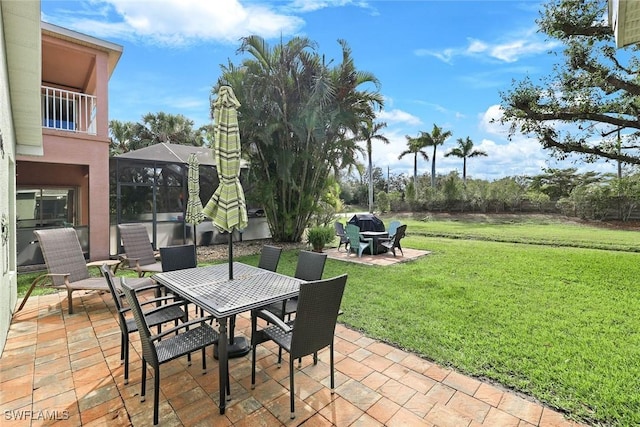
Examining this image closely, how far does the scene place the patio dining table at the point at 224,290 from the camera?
236 cm

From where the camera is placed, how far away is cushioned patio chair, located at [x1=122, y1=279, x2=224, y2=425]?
219 centimetres

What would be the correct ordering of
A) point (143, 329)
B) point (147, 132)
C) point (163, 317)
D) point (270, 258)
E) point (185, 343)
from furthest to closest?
1. point (147, 132)
2. point (270, 258)
3. point (163, 317)
4. point (185, 343)
5. point (143, 329)

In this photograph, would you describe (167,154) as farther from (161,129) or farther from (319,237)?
(161,129)

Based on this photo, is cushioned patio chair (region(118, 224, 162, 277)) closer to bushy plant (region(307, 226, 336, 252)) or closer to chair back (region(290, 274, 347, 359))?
chair back (region(290, 274, 347, 359))

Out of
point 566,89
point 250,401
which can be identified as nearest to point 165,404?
point 250,401

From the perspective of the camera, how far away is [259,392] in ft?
8.32

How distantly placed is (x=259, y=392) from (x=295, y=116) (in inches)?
338

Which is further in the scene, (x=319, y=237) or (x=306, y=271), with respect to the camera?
(x=319, y=237)

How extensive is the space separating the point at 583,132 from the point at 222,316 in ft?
42.4

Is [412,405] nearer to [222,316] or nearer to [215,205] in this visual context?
[222,316]

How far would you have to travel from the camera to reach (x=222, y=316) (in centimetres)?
233

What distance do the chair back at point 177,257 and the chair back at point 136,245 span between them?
2040 mm

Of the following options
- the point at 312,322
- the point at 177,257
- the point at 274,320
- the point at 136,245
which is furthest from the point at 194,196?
the point at 312,322

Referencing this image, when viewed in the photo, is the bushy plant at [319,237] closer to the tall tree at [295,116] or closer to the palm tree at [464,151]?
the tall tree at [295,116]
